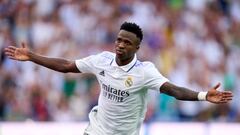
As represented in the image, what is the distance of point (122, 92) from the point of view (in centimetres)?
991

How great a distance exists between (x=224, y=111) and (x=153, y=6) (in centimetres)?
254

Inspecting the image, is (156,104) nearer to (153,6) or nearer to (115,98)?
(153,6)

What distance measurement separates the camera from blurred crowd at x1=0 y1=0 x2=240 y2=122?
15.9m

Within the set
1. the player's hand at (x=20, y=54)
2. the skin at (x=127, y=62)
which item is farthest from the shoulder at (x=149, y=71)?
the player's hand at (x=20, y=54)

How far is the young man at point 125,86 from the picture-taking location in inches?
387

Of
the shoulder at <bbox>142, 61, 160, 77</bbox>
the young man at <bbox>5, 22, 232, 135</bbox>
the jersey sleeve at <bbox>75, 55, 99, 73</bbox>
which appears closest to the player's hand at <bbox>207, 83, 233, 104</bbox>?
the young man at <bbox>5, 22, 232, 135</bbox>

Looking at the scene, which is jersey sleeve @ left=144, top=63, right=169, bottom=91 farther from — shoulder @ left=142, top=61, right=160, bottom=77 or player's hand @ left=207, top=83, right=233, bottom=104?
player's hand @ left=207, top=83, right=233, bottom=104

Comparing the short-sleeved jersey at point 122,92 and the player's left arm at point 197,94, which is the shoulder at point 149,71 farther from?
the player's left arm at point 197,94

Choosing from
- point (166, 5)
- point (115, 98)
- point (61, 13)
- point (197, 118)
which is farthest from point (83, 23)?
point (115, 98)

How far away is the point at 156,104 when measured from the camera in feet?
52.1

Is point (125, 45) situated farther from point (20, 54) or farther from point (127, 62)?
point (20, 54)

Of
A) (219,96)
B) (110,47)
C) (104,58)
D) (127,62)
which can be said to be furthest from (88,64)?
(110,47)

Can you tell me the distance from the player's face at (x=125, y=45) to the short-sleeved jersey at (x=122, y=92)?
0.46ft

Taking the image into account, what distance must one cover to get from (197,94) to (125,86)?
796mm
